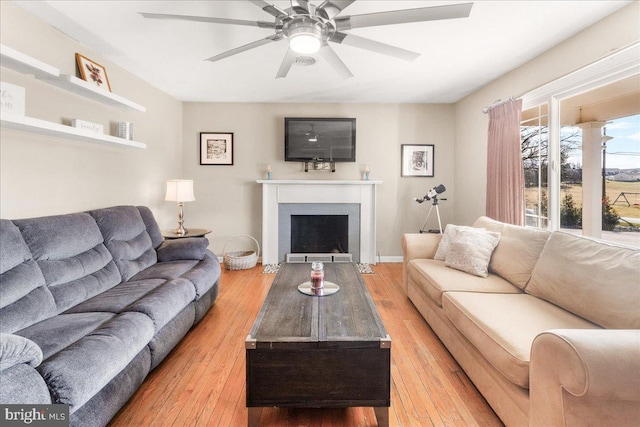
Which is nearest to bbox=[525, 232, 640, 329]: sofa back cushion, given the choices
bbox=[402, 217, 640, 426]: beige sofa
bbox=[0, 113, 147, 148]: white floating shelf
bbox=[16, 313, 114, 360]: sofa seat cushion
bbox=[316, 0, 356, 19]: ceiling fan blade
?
bbox=[402, 217, 640, 426]: beige sofa

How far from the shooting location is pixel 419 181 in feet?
15.3

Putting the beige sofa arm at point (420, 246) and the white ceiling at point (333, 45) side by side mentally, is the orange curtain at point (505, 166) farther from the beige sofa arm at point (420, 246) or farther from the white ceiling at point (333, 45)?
the beige sofa arm at point (420, 246)

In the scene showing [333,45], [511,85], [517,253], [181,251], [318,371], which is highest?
[333,45]

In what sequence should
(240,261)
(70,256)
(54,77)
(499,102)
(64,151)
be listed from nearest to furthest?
1. (70,256)
2. (54,77)
3. (64,151)
4. (499,102)
5. (240,261)

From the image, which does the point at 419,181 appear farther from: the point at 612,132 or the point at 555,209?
the point at 612,132

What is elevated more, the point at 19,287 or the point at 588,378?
the point at 19,287

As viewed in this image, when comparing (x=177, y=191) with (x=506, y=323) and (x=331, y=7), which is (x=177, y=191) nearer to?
(x=331, y=7)

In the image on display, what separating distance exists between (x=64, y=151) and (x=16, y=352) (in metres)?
2.03

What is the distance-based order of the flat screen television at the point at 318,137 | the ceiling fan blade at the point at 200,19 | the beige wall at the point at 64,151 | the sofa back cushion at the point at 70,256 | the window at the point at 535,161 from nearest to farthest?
the ceiling fan blade at the point at 200,19 < the sofa back cushion at the point at 70,256 < the beige wall at the point at 64,151 < the window at the point at 535,161 < the flat screen television at the point at 318,137

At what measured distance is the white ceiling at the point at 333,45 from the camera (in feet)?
6.96

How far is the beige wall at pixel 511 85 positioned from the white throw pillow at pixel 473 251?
4.56 ft

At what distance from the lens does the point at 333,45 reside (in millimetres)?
2711

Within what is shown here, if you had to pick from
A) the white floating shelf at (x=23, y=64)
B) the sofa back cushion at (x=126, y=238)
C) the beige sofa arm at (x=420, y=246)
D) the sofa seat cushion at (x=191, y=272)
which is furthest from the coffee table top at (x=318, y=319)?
the white floating shelf at (x=23, y=64)

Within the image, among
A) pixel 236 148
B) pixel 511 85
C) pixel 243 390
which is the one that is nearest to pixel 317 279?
pixel 243 390
